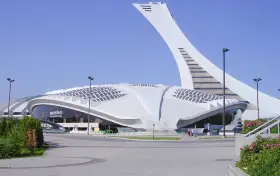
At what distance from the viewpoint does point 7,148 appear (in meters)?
18.9

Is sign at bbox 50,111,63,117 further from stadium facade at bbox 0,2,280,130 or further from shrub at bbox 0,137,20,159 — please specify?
shrub at bbox 0,137,20,159

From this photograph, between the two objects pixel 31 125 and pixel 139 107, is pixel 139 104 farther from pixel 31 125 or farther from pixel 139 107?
pixel 31 125

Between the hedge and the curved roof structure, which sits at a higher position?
the curved roof structure

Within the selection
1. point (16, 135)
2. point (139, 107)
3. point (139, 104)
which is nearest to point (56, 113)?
point (139, 104)

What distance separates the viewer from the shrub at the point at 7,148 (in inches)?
737

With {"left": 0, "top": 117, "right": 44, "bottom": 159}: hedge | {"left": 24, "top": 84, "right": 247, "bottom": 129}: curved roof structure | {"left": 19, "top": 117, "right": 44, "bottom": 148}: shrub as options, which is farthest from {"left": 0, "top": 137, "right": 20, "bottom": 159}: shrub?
{"left": 24, "top": 84, "right": 247, "bottom": 129}: curved roof structure

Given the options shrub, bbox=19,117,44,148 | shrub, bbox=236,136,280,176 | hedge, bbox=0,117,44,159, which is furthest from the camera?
shrub, bbox=19,117,44,148

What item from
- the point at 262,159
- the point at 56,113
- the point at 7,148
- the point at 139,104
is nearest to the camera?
the point at 262,159

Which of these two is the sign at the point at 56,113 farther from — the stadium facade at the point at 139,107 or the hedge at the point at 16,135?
the hedge at the point at 16,135

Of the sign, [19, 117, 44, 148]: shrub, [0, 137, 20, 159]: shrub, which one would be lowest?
[0, 137, 20, 159]: shrub

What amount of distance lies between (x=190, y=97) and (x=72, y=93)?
64.1ft

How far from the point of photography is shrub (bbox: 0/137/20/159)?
18.7 m

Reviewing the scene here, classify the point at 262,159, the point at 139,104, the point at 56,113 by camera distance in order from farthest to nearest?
the point at 56,113, the point at 139,104, the point at 262,159

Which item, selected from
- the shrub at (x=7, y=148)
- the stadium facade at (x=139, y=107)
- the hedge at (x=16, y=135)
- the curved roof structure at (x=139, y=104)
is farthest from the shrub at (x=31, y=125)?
the curved roof structure at (x=139, y=104)
